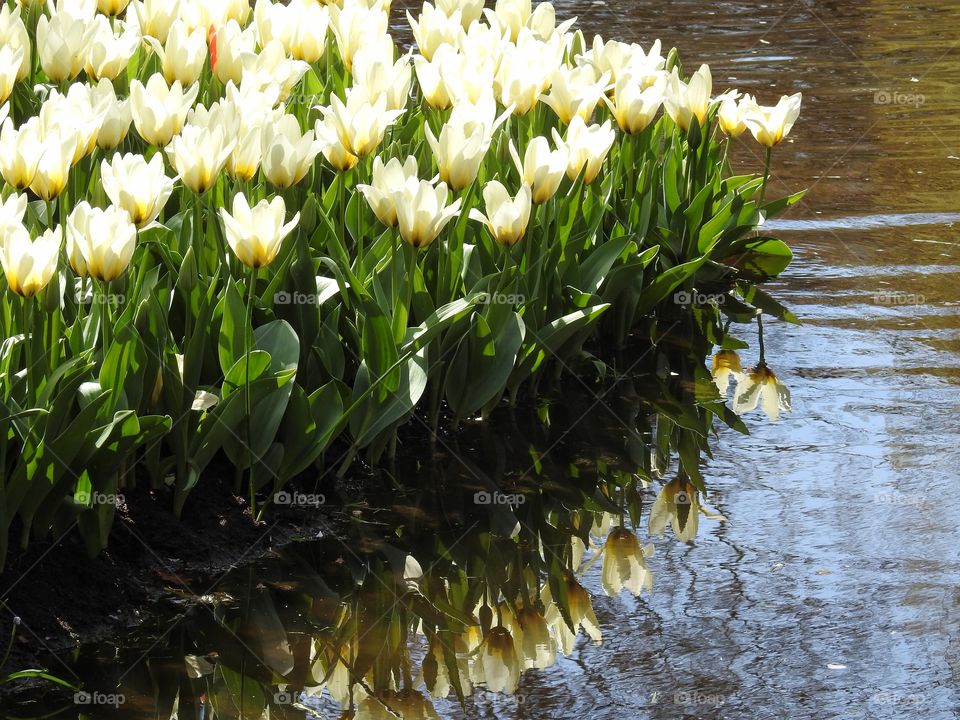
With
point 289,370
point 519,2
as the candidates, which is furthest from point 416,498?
point 519,2

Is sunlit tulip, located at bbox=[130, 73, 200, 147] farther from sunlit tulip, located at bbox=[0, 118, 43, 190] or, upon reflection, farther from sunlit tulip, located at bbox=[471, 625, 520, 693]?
sunlit tulip, located at bbox=[471, 625, 520, 693]

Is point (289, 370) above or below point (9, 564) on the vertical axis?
above

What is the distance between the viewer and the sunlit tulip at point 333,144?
3.54 m

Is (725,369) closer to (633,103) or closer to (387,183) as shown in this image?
(633,103)

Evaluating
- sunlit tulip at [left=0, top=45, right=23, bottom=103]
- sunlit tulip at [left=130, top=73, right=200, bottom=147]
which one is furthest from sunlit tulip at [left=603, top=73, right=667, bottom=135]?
sunlit tulip at [left=0, top=45, right=23, bottom=103]

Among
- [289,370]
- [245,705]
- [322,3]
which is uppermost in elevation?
[322,3]

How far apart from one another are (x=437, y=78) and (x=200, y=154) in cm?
111

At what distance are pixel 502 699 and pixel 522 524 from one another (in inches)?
34.6

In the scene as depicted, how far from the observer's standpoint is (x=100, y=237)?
280 cm

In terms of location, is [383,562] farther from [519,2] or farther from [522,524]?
[519,2]

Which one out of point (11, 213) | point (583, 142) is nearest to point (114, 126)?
point (11, 213)

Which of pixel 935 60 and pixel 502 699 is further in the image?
pixel 935 60

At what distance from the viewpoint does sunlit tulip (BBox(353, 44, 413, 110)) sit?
152 inches

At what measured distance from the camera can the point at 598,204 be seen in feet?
14.6
